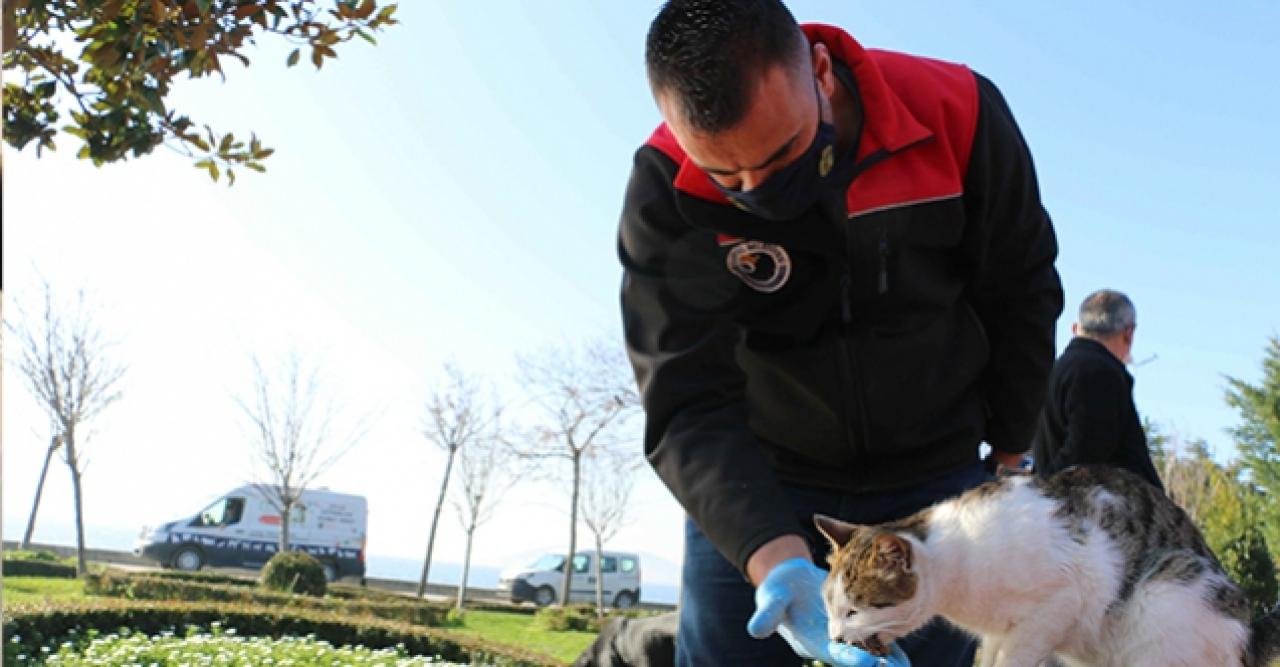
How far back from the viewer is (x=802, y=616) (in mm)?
2055

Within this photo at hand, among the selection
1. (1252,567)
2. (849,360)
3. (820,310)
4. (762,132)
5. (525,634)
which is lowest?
(525,634)

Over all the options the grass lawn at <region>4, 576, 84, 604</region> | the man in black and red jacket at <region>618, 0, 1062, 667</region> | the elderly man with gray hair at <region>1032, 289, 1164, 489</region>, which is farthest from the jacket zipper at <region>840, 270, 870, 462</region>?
the grass lawn at <region>4, 576, 84, 604</region>

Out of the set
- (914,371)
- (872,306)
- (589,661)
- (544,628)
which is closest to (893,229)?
(872,306)

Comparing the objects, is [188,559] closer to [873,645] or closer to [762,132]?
[873,645]

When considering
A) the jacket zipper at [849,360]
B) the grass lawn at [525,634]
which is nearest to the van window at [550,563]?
the grass lawn at [525,634]

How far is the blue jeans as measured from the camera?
2424mm

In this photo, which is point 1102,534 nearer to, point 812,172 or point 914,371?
point 914,371

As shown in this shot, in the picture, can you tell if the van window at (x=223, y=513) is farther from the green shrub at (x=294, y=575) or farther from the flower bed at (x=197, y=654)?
the flower bed at (x=197, y=654)

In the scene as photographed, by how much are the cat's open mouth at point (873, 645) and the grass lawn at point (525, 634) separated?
36.1 ft

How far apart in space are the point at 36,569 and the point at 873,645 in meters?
21.5

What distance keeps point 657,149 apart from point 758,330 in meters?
0.46

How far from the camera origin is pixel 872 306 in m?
2.26

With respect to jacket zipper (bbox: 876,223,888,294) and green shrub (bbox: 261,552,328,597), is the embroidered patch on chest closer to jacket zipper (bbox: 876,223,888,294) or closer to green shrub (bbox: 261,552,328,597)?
jacket zipper (bbox: 876,223,888,294)

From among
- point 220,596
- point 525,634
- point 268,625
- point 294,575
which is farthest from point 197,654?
point 294,575
